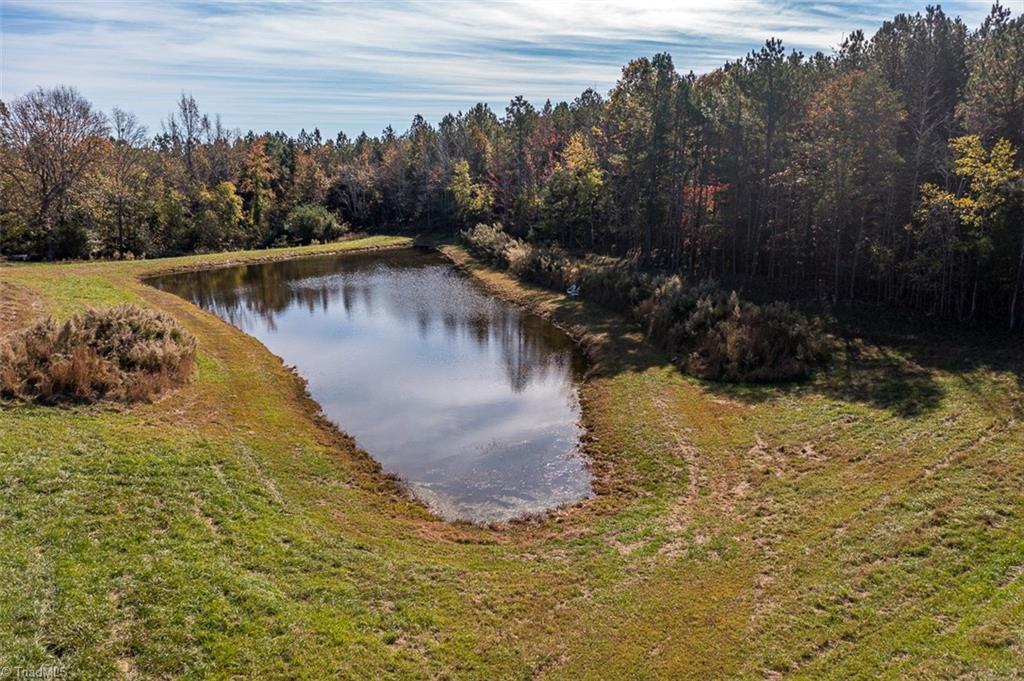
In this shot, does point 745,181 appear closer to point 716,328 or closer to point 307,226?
point 716,328

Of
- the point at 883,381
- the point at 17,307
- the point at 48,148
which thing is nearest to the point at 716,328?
the point at 883,381

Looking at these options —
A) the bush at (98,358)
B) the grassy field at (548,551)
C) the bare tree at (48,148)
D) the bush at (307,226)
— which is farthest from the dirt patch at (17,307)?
the bush at (307,226)

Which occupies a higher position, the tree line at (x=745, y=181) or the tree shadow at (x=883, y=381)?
the tree line at (x=745, y=181)

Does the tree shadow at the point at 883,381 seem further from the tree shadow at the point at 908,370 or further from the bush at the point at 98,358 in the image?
the bush at the point at 98,358

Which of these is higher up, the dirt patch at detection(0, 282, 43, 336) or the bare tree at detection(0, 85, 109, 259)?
the bare tree at detection(0, 85, 109, 259)

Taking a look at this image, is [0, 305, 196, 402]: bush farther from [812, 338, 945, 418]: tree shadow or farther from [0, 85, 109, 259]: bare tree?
[0, 85, 109, 259]: bare tree

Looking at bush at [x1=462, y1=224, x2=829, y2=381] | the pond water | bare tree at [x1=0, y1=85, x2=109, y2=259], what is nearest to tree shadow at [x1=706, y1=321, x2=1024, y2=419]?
bush at [x1=462, y1=224, x2=829, y2=381]
